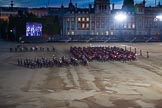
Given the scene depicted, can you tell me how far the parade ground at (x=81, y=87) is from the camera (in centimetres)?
2586

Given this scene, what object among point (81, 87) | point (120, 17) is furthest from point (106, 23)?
point (81, 87)

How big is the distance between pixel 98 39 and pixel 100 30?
29996mm

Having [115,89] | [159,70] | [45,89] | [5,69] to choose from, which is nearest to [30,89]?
[45,89]

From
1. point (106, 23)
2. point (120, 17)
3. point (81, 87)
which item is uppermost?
point (120, 17)

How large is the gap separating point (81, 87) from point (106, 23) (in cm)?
11881

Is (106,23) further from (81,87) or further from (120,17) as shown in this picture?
(81,87)

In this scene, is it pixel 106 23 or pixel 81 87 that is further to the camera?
pixel 106 23

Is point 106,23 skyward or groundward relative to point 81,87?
skyward

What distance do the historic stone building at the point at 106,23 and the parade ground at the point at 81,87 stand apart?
103381mm

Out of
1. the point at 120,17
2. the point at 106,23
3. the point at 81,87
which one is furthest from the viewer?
the point at 106,23

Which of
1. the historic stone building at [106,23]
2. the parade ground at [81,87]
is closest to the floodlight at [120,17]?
the historic stone building at [106,23]

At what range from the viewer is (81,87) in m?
31.7

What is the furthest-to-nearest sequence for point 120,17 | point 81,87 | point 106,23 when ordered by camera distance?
1. point 106,23
2. point 120,17
3. point 81,87

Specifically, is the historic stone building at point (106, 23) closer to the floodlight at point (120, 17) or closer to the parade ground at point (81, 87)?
the floodlight at point (120, 17)
